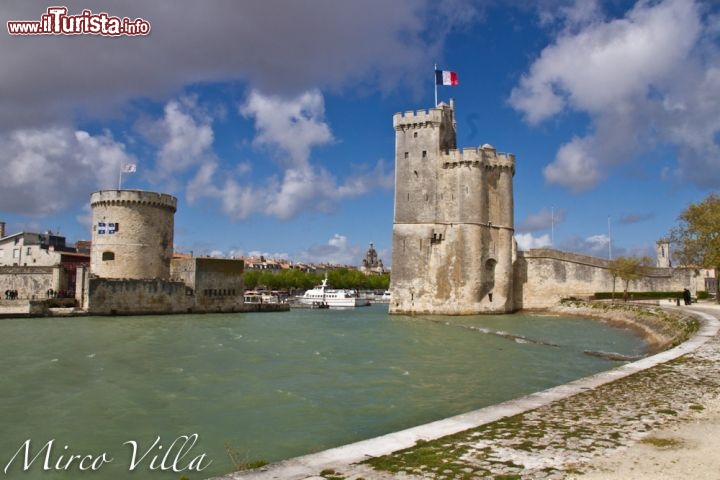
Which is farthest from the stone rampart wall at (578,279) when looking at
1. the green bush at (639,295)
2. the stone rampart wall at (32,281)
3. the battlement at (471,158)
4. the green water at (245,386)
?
the stone rampart wall at (32,281)

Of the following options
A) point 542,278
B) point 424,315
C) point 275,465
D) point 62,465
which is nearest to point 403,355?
point 62,465

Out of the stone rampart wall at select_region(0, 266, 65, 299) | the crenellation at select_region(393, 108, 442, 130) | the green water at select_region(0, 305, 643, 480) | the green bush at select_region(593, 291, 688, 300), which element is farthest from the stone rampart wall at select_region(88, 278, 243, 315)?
the green bush at select_region(593, 291, 688, 300)

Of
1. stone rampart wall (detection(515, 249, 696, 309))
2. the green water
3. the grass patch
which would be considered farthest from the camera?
stone rampart wall (detection(515, 249, 696, 309))

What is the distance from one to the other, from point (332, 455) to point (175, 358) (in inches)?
575

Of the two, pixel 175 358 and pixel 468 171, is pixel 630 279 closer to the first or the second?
pixel 468 171

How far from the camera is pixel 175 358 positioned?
62.4 ft

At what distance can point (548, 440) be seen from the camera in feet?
20.1

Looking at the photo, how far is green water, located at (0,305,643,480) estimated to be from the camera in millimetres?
9125

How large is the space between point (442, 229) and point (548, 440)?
36956 mm

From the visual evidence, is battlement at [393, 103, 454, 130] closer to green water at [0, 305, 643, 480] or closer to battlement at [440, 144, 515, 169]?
battlement at [440, 144, 515, 169]

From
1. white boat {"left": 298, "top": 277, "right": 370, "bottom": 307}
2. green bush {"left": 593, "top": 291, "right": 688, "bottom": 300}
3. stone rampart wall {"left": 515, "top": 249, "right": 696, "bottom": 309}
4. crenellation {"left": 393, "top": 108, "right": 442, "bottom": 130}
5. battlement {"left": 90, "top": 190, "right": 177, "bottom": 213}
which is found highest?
crenellation {"left": 393, "top": 108, "right": 442, "bottom": 130}

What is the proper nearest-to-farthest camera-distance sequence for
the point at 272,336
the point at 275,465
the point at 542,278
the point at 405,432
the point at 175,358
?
the point at 275,465 → the point at 405,432 → the point at 175,358 → the point at 272,336 → the point at 542,278

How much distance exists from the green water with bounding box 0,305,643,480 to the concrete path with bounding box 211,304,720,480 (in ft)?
8.38

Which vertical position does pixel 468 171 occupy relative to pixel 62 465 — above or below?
above
